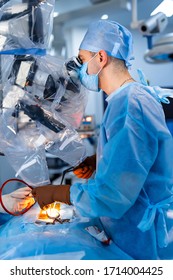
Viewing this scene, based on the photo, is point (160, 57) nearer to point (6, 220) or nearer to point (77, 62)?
point (77, 62)

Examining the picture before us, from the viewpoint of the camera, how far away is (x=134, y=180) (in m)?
0.92

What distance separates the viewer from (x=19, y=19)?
1.06 meters

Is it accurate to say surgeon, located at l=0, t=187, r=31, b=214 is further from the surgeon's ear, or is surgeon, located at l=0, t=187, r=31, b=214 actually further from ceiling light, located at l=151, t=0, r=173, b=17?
ceiling light, located at l=151, t=0, r=173, b=17

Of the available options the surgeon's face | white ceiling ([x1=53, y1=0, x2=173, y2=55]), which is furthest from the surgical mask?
white ceiling ([x1=53, y1=0, x2=173, y2=55])

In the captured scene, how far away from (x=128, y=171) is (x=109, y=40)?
22.5 inches

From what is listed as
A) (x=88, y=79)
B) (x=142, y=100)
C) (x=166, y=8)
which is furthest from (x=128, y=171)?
(x=166, y=8)

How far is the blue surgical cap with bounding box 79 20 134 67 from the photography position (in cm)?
116

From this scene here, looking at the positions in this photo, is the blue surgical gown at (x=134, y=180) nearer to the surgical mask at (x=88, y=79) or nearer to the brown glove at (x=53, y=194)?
the brown glove at (x=53, y=194)

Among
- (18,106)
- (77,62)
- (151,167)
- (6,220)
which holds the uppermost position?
(77,62)

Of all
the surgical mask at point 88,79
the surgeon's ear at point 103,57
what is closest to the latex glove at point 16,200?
the surgical mask at point 88,79
